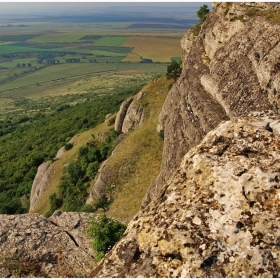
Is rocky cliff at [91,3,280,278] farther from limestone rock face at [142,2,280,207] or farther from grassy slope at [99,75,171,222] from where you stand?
grassy slope at [99,75,171,222]

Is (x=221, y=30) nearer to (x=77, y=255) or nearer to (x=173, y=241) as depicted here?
(x=77, y=255)

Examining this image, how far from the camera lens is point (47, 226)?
2353cm

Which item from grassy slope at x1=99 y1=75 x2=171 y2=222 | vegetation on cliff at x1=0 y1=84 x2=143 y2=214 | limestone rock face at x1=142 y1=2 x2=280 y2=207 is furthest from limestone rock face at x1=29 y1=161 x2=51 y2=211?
limestone rock face at x1=142 y1=2 x2=280 y2=207

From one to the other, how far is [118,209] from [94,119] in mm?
52634

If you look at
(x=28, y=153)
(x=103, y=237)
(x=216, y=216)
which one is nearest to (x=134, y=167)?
(x=103, y=237)

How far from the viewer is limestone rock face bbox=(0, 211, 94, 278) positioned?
19.3 m

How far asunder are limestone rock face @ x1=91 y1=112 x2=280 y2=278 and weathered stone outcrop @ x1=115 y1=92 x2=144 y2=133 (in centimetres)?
4828

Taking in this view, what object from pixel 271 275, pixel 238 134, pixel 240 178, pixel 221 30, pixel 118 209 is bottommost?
pixel 118 209

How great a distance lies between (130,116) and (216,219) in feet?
173

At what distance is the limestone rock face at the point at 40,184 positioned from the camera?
59750mm

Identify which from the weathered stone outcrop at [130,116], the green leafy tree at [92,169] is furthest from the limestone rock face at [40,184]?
the weathered stone outcrop at [130,116]

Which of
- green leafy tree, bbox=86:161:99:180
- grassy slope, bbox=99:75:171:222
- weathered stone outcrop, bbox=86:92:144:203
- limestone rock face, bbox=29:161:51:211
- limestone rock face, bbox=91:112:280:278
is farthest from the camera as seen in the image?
limestone rock face, bbox=29:161:51:211

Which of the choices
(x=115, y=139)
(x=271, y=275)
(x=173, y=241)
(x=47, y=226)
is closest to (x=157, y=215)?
(x=173, y=241)

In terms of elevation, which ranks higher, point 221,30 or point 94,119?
point 221,30
